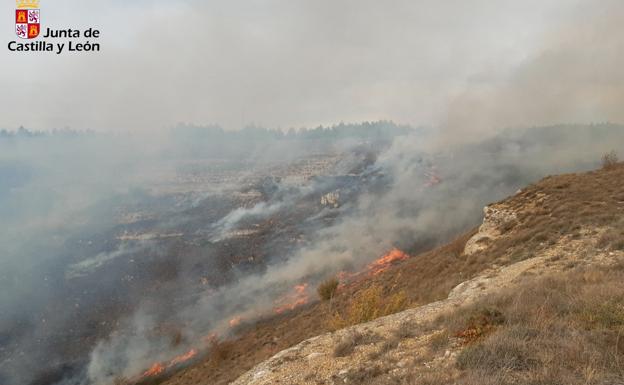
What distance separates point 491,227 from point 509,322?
1547 cm

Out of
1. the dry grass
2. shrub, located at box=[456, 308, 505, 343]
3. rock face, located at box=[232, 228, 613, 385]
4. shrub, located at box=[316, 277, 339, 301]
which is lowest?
shrub, located at box=[316, 277, 339, 301]

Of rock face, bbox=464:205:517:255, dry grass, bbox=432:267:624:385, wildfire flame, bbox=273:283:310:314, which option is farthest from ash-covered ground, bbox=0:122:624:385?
dry grass, bbox=432:267:624:385

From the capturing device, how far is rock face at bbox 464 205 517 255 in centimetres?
1861

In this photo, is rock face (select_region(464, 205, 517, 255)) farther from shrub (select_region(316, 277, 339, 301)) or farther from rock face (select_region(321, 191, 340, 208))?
rock face (select_region(321, 191, 340, 208))

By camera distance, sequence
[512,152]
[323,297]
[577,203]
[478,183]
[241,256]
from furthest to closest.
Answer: [512,152] → [478,183] → [241,256] → [323,297] → [577,203]

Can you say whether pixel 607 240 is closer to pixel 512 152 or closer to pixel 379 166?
pixel 379 166

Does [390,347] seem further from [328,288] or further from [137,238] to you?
[137,238]

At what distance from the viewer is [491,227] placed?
20.4 m

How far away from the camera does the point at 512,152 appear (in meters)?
83.4

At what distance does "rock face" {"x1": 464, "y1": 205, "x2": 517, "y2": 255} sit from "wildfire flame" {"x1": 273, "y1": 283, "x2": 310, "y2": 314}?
51.0 feet

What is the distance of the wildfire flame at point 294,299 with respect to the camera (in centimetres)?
2992

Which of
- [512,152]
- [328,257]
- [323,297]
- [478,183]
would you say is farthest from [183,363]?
[512,152]

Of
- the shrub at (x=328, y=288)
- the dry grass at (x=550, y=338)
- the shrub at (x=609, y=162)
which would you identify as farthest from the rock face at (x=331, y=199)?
the dry grass at (x=550, y=338)

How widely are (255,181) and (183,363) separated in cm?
6892
